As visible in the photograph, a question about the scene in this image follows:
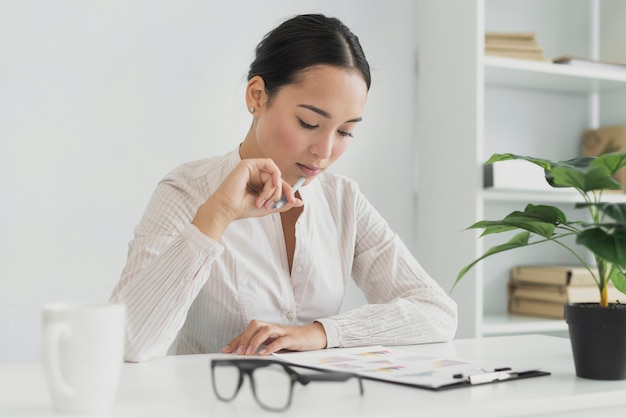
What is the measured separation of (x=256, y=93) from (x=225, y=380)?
0.88 metres

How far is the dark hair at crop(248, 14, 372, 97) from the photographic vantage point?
1.61 meters

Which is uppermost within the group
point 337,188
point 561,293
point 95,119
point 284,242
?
point 95,119

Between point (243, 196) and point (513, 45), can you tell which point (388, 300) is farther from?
point (513, 45)

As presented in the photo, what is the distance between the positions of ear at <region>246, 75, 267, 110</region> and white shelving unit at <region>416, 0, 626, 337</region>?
106cm

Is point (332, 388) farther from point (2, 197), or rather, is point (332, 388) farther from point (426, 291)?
point (2, 197)

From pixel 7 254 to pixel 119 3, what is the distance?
82 cm

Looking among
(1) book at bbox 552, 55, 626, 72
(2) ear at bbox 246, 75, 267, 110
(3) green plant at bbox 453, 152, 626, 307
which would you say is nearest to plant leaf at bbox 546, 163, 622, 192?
(3) green plant at bbox 453, 152, 626, 307

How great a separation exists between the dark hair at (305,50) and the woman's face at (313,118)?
0.02 metres

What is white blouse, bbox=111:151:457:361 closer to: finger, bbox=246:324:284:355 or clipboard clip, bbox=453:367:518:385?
finger, bbox=246:324:284:355

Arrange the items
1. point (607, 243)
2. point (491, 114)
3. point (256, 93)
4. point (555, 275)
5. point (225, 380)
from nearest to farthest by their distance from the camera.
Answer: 1. point (225, 380)
2. point (607, 243)
3. point (256, 93)
4. point (555, 275)
5. point (491, 114)

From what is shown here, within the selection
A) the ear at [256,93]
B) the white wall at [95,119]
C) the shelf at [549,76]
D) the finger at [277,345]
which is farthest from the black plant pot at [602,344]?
the shelf at [549,76]

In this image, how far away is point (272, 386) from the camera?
958 millimetres

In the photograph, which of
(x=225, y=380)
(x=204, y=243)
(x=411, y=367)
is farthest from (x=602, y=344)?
(x=204, y=243)

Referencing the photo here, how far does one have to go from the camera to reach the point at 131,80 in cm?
238
